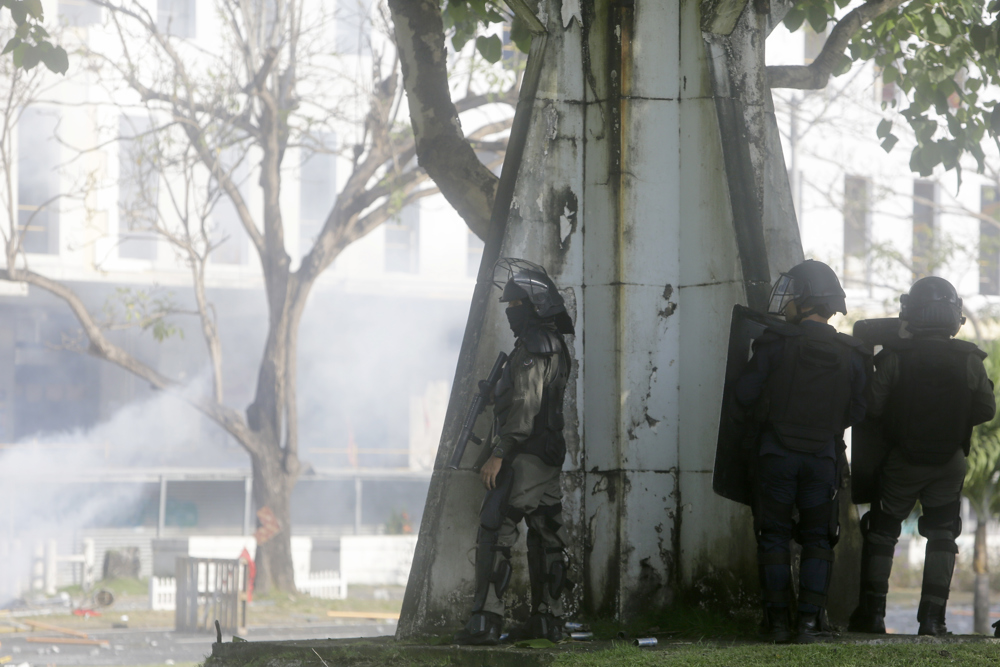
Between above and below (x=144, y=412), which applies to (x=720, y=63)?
above

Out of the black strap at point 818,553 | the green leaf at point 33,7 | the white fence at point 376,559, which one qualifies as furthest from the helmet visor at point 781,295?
the white fence at point 376,559

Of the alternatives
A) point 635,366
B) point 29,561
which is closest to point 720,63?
point 635,366

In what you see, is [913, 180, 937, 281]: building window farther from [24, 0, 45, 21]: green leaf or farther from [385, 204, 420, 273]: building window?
[24, 0, 45, 21]: green leaf

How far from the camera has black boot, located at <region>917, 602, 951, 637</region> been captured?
499 centimetres

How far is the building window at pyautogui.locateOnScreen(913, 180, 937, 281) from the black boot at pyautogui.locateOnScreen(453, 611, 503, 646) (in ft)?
49.4

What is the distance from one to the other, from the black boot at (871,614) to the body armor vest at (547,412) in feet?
5.53

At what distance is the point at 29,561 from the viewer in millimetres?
17094

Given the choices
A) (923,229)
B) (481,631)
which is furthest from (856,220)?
(481,631)

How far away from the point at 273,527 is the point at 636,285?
11093mm

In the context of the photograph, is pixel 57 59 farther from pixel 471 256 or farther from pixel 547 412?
pixel 471 256

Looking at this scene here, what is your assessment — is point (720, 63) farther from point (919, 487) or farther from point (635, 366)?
point (919, 487)

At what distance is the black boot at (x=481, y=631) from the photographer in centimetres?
477

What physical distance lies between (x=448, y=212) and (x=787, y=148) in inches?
303

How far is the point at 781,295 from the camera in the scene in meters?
5.05
